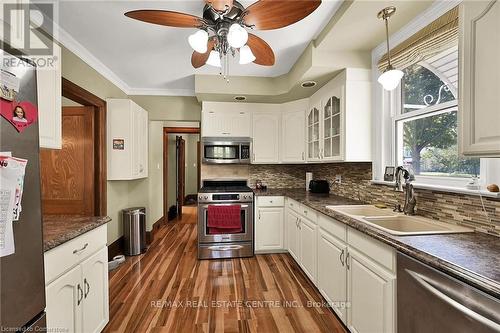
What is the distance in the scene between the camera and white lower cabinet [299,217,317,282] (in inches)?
88.4

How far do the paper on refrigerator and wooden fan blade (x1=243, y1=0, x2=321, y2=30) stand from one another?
1.37 metres

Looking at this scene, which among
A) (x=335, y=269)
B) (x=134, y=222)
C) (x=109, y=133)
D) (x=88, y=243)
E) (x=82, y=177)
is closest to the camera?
(x=88, y=243)

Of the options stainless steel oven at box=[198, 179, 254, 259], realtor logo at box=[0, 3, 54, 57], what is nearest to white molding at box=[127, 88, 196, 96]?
stainless steel oven at box=[198, 179, 254, 259]

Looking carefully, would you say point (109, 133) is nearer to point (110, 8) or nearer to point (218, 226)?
point (110, 8)

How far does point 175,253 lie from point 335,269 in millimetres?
2249

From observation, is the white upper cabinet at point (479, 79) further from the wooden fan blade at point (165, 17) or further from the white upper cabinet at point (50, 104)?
the white upper cabinet at point (50, 104)

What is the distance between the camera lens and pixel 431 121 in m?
1.82

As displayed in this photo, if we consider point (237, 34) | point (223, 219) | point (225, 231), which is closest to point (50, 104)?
point (237, 34)

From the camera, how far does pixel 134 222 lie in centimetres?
314

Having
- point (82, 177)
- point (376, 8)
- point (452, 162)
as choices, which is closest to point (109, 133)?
point (82, 177)

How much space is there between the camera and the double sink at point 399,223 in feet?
4.42

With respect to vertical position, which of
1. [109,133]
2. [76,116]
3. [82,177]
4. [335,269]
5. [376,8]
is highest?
[376,8]

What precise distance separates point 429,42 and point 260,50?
1.21 metres

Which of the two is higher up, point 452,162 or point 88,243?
point 452,162
